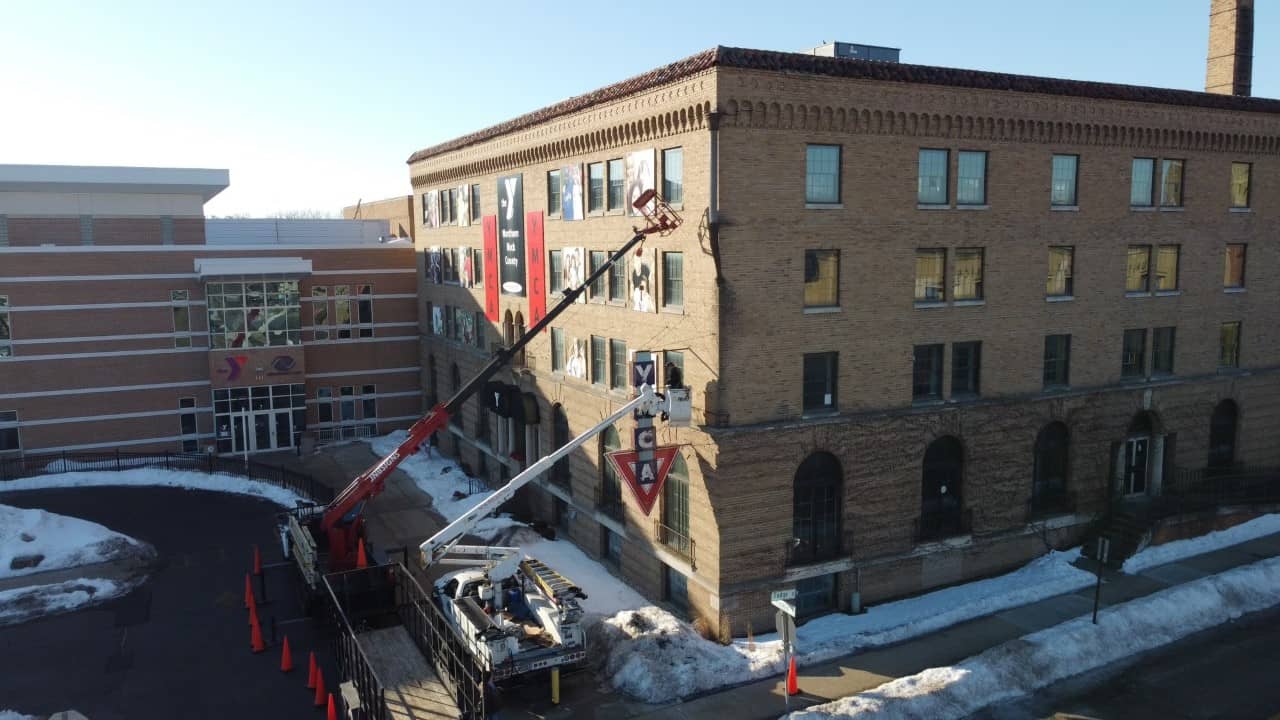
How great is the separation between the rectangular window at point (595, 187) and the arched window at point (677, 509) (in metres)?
9.09

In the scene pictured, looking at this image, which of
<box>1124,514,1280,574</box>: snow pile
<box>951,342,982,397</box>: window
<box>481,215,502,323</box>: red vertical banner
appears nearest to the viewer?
<box>951,342,982,397</box>: window

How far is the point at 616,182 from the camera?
2839cm

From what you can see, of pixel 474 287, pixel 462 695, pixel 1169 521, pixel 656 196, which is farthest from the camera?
pixel 474 287

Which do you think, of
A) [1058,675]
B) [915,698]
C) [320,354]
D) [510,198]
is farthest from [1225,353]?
[320,354]

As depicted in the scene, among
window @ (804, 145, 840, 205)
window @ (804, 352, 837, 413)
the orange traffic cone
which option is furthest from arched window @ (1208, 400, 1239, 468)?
the orange traffic cone

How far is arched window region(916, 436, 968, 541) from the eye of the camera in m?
27.1

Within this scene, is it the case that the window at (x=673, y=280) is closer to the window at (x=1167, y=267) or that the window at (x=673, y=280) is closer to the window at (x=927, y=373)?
Result: the window at (x=927, y=373)

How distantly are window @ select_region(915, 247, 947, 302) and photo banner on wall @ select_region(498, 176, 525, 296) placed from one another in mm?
15627

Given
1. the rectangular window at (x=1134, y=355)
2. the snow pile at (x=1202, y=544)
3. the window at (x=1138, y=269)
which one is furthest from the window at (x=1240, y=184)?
the snow pile at (x=1202, y=544)

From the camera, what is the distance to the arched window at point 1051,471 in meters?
29.2

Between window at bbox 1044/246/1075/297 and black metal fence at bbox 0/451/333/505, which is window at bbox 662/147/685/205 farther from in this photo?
black metal fence at bbox 0/451/333/505

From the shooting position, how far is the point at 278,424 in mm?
48750

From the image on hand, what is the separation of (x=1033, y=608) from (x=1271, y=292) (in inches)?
688

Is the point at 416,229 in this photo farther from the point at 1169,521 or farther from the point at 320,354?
the point at 1169,521
